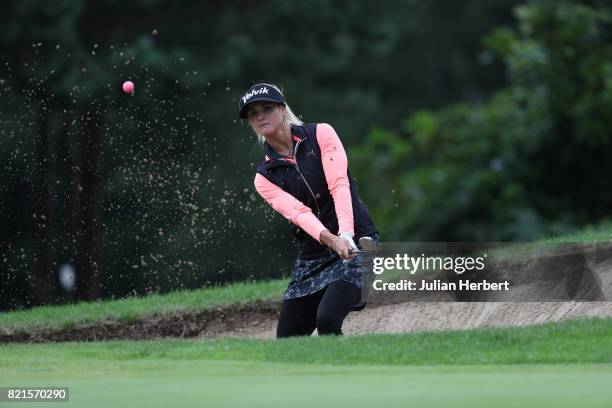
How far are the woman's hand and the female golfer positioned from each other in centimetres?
17

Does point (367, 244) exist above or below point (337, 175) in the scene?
below

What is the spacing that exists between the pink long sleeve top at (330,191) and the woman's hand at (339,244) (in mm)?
68

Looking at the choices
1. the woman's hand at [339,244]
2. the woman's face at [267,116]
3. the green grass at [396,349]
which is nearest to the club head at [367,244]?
the woman's hand at [339,244]

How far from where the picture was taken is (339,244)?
9930 mm

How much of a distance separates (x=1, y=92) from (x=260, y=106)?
13502mm

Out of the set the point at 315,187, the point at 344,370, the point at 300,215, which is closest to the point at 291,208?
the point at 300,215

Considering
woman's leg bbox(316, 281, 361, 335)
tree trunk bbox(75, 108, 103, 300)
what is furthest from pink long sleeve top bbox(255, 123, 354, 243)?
tree trunk bbox(75, 108, 103, 300)

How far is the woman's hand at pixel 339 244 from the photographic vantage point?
992 centimetres

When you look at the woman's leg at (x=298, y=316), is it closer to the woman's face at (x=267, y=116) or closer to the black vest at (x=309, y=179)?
the black vest at (x=309, y=179)

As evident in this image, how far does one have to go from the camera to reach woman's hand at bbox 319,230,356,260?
992 centimetres

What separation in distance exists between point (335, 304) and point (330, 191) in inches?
30.4

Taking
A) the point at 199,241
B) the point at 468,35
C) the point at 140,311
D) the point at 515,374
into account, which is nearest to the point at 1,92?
the point at 199,241

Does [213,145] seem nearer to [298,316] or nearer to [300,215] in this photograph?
[298,316]

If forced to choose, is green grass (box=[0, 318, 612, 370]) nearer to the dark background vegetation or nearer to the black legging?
the black legging
